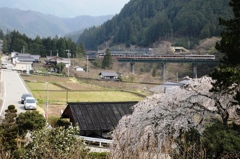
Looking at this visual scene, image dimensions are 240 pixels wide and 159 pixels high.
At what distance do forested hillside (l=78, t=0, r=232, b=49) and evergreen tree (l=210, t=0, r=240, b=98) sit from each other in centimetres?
6396

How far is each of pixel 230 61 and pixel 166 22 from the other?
3046 inches

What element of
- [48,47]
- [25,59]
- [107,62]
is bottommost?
[107,62]

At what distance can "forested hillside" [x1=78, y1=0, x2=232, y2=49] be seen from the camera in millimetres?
77250

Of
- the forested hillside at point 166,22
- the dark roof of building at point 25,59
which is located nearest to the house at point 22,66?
the dark roof of building at point 25,59

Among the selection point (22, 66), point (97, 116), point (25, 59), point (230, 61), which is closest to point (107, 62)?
point (25, 59)

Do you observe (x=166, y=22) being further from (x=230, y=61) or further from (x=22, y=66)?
(x=230, y=61)

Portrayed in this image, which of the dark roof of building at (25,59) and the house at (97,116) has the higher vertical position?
the dark roof of building at (25,59)

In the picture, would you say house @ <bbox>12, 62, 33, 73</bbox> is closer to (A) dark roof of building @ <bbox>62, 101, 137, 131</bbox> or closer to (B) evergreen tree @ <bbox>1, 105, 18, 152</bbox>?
(A) dark roof of building @ <bbox>62, 101, 137, 131</bbox>

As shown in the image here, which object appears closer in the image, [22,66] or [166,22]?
[22,66]

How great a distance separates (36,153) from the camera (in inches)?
314

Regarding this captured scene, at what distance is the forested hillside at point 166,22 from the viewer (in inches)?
3041

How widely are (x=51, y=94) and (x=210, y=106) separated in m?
22.3

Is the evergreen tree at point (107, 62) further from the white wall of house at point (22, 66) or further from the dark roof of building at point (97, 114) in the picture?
the dark roof of building at point (97, 114)

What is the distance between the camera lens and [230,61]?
9.44m
